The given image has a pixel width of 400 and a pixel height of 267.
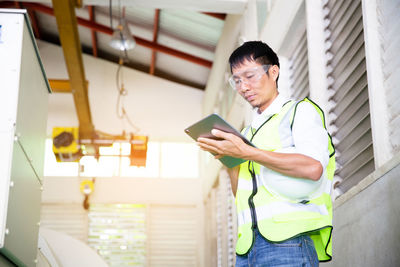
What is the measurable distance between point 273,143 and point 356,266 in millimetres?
1407

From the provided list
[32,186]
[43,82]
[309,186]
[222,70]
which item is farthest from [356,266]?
[222,70]

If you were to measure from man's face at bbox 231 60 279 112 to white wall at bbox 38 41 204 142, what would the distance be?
10.7m

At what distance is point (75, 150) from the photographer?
1090cm

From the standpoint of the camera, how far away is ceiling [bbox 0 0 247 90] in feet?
33.8

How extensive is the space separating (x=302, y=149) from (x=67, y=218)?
10998 millimetres

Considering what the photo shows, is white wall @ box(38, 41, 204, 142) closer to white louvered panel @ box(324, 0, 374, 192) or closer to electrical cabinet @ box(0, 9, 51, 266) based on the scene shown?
white louvered panel @ box(324, 0, 374, 192)

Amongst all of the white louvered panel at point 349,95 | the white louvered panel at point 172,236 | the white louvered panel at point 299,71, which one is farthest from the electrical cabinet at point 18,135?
the white louvered panel at point 172,236

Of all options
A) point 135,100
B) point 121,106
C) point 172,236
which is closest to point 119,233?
point 172,236

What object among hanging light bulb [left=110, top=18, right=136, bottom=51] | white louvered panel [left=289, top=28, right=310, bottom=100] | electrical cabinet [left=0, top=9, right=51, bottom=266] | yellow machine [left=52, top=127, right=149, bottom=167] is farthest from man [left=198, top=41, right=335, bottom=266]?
yellow machine [left=52, top=127, right=149, bottom=167]

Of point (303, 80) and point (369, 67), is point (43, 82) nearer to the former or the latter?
point (369, 67)

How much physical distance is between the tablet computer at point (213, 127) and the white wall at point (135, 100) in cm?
1076

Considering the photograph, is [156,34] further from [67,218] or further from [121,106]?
[67,218]

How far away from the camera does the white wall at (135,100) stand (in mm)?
12836

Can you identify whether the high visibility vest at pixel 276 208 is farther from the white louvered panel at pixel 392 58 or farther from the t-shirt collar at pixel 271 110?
the white louvered panel at pixel 392 58
